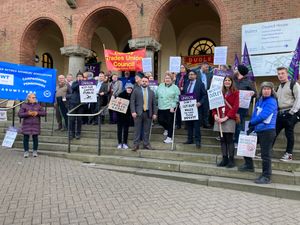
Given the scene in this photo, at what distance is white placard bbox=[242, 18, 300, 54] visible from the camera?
9359 mm

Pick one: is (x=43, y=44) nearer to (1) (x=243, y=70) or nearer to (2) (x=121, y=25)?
(2) (x=121, y=25)

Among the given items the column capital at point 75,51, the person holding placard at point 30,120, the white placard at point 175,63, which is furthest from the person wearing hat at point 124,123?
the column capital at point 75,51

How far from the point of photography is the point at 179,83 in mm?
8656

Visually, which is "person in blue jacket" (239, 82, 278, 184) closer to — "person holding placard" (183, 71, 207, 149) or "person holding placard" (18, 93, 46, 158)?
"person holding placard" (183, 71, 207, 149)

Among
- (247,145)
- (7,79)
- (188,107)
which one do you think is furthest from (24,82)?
(247,145)

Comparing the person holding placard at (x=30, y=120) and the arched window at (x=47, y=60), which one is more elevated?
the arched window at (x=47, y=60)

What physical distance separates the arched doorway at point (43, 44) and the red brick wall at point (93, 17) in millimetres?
47

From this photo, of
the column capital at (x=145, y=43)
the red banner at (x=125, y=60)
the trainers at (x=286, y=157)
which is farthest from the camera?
the column capital at (x=145, y=43)

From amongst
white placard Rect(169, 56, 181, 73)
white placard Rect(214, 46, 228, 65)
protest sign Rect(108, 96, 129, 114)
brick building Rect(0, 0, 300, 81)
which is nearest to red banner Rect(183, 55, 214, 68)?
brick building Rect(0, 0, 300, 81)

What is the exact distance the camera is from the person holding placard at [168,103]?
780 centimetres

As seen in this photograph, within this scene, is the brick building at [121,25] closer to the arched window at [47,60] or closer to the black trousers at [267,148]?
the arched window at [47,60]

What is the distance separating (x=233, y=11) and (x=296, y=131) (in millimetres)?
4812

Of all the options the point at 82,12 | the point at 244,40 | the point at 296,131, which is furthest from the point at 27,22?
the point at 296,131

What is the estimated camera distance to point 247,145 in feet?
19.1
